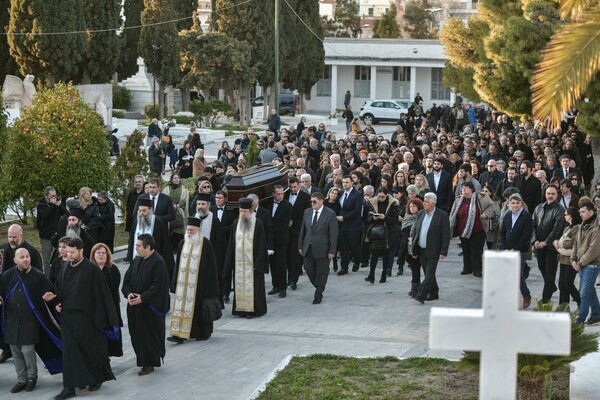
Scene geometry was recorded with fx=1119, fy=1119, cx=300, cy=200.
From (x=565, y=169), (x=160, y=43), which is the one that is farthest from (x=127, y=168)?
(x=160, y=43)

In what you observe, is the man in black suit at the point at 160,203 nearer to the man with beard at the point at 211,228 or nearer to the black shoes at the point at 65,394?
the man with beard at the point at 211,228

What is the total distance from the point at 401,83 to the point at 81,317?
59.3 metres

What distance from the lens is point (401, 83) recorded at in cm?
6894

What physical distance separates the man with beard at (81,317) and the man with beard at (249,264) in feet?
11.7

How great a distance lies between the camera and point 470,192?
16.7 meters

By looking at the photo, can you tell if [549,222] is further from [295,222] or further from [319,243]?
[295,222]

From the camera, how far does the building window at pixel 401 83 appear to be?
68750mm

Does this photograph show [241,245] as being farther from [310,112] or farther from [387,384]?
[310,112]

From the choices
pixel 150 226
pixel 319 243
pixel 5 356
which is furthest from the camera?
pixel 319 243

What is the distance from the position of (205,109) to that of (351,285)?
32.1 metres

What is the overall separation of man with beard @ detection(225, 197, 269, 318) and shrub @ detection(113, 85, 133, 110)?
129 feet

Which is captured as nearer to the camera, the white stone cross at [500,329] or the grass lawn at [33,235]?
the white stone cross at [500,329]

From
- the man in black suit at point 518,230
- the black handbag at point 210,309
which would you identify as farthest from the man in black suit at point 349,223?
the black handbag at point 210,309

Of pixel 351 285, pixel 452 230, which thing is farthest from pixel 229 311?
pixel 452 230
